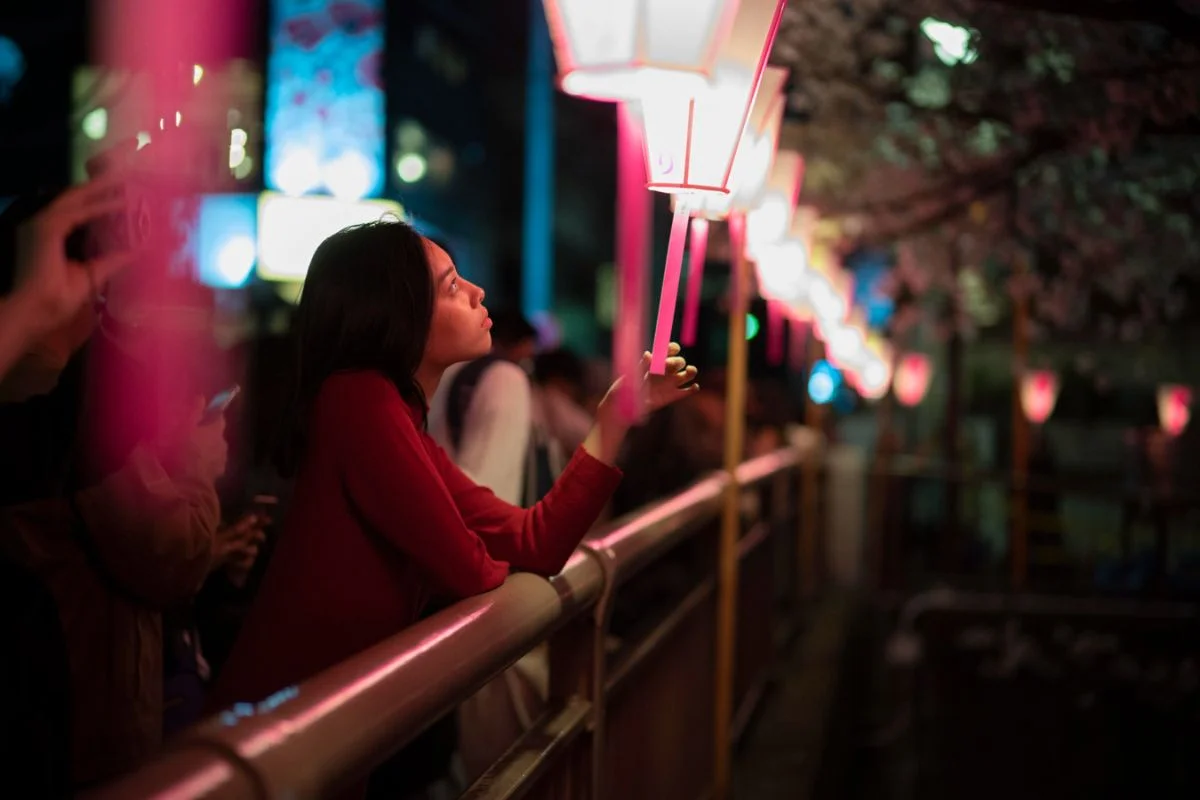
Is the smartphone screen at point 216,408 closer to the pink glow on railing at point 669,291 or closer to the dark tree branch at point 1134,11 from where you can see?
the pink glow on railing at point 669,291

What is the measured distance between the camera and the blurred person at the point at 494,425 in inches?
174

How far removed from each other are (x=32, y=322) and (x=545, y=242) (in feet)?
88.7

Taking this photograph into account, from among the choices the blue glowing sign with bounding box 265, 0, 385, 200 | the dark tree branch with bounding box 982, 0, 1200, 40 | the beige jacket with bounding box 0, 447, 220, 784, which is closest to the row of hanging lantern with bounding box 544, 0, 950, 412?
the beige jacket with bounding box 0, 447, 220, 784

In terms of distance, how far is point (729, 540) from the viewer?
5.64 meters

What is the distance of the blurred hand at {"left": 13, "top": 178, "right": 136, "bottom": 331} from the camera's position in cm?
197

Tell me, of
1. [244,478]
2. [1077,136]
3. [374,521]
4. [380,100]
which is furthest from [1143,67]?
[380,100]

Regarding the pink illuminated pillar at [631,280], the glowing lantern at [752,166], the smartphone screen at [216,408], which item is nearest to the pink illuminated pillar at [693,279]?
the glowing lantern at [752,166]

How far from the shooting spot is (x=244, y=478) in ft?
13.2

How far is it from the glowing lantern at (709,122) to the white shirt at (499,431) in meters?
1.55

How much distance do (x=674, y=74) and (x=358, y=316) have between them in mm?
847

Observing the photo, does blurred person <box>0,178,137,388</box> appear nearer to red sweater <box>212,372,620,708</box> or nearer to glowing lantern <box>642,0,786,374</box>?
red sweater <box>212,372,620,708</box>

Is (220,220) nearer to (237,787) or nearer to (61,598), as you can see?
(61,598)

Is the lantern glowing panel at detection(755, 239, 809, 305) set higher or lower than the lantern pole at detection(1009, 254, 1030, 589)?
higher

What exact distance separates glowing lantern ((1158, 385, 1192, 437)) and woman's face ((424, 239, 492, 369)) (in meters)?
20.6
